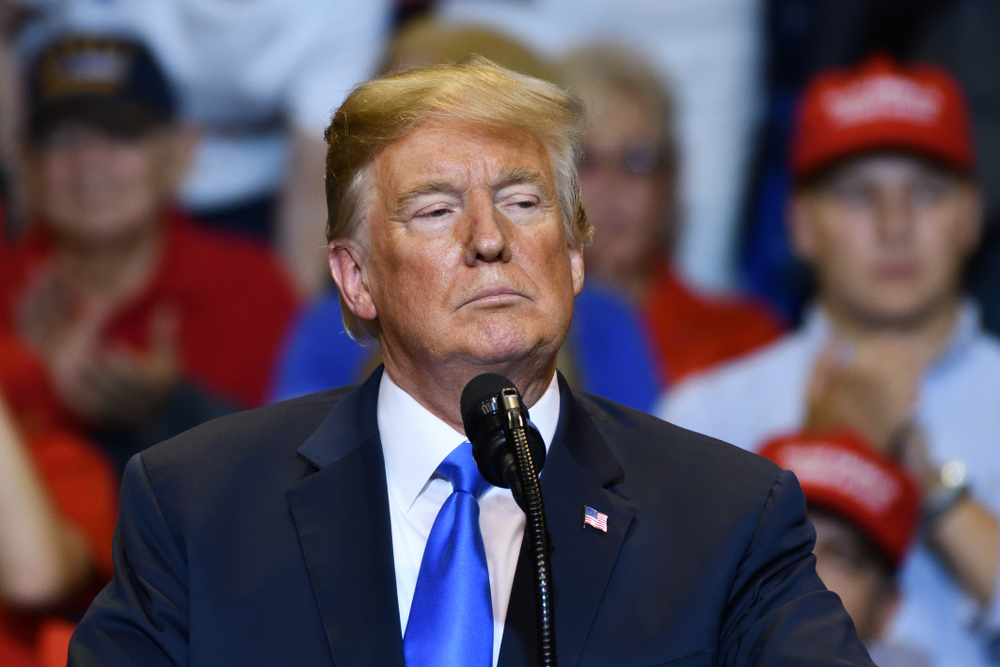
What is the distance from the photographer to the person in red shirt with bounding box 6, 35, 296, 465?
334 cm

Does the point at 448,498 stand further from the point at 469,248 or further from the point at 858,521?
the point at 858,521

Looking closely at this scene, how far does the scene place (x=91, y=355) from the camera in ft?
10.9

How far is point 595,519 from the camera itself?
1354 millimetres

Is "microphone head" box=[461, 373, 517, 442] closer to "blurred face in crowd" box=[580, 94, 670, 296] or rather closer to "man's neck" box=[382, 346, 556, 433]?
"man's neck" box=[382, 346, 556, 433]

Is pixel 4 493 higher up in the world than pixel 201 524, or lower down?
lower down

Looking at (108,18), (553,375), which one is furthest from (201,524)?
(108,18)

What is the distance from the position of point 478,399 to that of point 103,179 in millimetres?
2598

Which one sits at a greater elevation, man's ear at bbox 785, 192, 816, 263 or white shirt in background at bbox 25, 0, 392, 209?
white shirt in background at bbox 25, 0, 392, 209

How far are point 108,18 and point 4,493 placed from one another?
158 cm

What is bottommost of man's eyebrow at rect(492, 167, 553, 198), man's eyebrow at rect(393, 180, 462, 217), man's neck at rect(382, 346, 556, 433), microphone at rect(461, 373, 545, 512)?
man's neck at rect(382, 346, 556, 433)

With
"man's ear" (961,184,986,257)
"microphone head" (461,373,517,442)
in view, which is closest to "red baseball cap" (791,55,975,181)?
"man's ear" (961,184,986,257)

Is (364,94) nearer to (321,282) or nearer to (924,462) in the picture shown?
(321,282)

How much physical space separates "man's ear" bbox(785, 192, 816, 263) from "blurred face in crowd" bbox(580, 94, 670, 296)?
1.20 ft

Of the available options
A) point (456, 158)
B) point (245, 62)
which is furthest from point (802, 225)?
point (456, 158)
